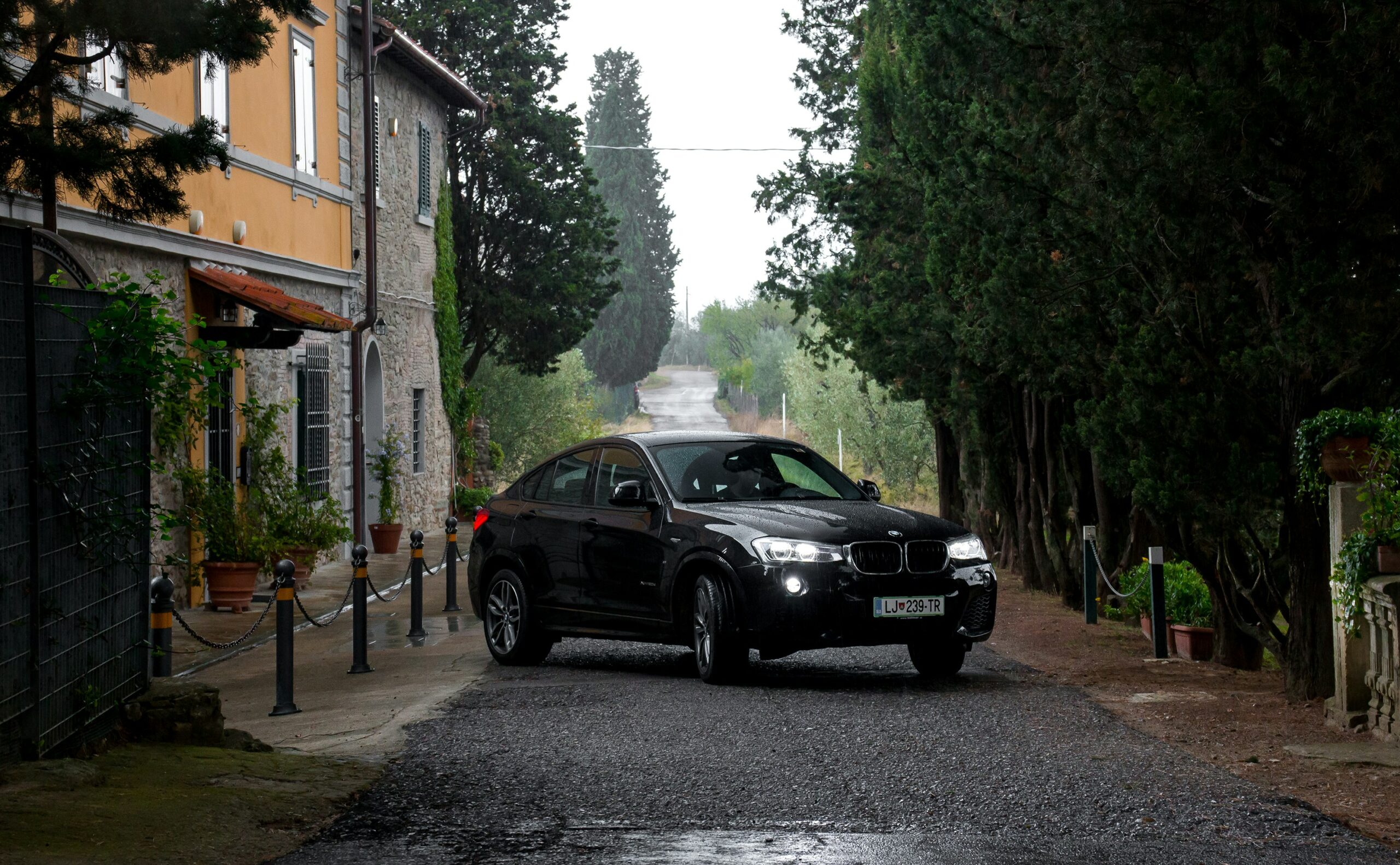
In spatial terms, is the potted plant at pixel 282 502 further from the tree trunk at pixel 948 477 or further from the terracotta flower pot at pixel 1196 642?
the terracotta flower pot at pixel 1196 642

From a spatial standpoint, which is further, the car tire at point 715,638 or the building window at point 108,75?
the building window at point 108,75

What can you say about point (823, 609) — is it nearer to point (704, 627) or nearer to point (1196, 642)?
point (704, 627)

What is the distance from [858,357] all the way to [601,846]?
17.2 m

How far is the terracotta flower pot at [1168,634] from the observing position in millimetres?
13320

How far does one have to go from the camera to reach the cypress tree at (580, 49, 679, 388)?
8300 centimetres

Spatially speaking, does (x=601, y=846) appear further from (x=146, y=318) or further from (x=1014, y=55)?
(x=1014, y=55)

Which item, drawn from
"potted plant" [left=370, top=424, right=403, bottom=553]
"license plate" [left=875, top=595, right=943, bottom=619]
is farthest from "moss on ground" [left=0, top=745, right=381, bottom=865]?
"potted plant" [left=370, top=424, right=403, bottom=553]

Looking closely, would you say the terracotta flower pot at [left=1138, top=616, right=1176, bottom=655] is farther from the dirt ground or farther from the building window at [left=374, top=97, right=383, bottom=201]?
the building window at [left=374, top=97, right=383, bottom=201]

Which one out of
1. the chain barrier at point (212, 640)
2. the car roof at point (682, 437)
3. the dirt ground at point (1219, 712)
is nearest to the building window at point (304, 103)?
the chain barrier at point (212, 640)

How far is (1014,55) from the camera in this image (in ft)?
41.6

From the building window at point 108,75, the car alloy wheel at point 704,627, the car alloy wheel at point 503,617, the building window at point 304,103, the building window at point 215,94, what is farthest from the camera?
the building window at point 304,103

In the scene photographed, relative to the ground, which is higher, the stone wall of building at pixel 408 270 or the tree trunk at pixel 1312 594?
the stone wall of building at pixel 408 270

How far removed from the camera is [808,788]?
22.9 feet

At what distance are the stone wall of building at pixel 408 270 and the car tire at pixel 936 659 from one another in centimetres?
1574
